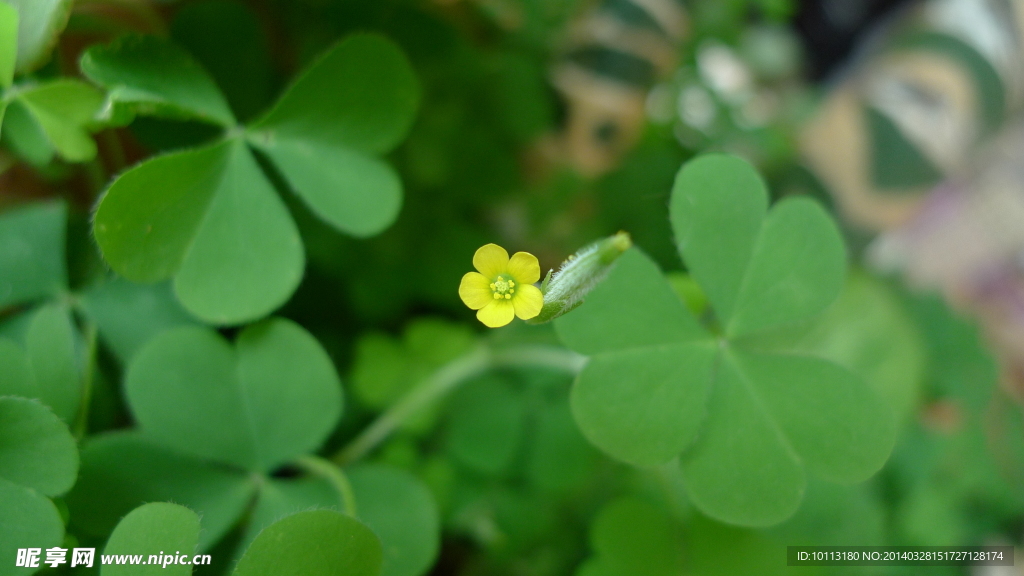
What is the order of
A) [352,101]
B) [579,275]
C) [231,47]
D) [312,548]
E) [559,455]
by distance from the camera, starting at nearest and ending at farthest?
[579,275]
[312,548]
[352,101]
[231,47]
[559,455]

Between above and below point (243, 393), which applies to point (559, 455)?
below

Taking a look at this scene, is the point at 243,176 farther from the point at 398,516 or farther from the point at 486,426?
the point at 486,426

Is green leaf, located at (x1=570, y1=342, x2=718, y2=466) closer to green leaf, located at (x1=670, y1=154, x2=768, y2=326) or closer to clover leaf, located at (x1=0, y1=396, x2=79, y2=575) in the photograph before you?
green leaf, located at (x1=670, y1=154, x2=768, y2=326)

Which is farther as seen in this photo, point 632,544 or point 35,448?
point 632,544

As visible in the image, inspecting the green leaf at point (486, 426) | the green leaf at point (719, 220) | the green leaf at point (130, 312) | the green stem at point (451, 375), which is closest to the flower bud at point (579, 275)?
the green leaf at point (719, 220)

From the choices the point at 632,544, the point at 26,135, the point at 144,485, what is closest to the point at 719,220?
the point at 632,544

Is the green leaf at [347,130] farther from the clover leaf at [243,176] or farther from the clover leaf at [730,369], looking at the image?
the clover leaf at [730,369]
